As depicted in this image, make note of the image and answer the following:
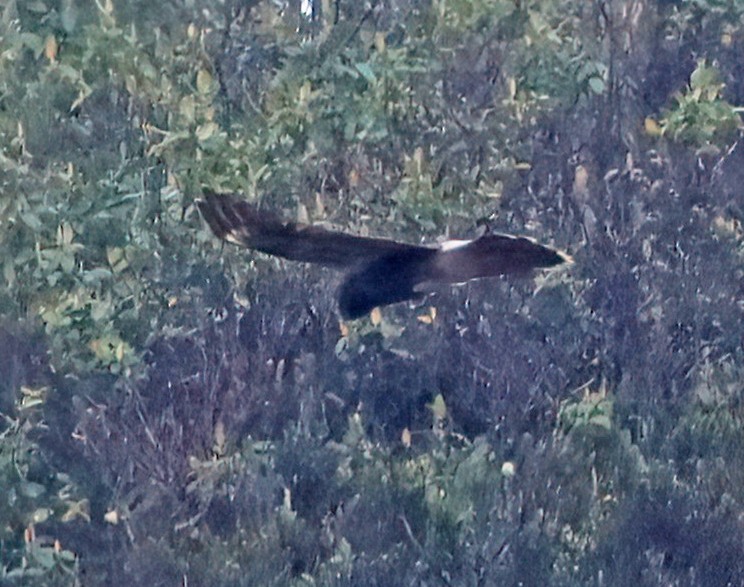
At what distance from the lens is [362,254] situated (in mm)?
4684

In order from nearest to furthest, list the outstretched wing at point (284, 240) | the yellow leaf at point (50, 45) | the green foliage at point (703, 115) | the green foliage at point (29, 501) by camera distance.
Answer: the green foliage at point (29, 501) → the yellow leaf at point (50, 45) → the outstretched wing at point (284, 240) → the green foliage at point (703, 115)

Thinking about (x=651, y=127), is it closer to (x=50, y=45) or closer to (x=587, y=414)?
(x=587, y=414)

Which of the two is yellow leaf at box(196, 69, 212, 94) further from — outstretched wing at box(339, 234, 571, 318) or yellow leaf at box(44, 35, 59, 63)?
outstretched wing at box(339, 234, 571, 318)

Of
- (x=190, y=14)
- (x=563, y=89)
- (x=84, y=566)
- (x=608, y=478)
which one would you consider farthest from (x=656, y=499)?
(x=190, y=14)

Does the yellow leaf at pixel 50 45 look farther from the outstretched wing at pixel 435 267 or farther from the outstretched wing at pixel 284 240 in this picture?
the outstretched wing at pixel 435 267

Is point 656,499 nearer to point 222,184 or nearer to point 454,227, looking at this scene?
point 454,227

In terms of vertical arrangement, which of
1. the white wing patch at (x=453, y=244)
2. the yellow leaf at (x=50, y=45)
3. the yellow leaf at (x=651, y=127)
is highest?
the yellow leaf at (x=50, y=45)

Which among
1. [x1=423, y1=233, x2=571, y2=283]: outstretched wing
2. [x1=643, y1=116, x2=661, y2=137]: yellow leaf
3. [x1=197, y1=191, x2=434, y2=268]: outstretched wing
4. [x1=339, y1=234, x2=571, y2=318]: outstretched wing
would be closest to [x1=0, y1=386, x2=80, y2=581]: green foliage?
[x1=197, y1=191, x2=434, y2=268]: outstretched wing

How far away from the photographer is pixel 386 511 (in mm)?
4387

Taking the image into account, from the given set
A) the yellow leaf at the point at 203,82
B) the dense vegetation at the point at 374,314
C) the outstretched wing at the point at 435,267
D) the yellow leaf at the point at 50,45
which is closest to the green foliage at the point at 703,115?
→ the dense vegetation at the point at 374,314

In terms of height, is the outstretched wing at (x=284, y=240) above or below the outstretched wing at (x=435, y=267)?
above

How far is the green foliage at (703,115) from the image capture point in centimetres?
490

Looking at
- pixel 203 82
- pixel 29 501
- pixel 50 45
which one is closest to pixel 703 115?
pixel 203 82

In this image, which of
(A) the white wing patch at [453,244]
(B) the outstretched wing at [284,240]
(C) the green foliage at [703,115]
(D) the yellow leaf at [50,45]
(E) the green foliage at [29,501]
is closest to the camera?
(E) the green foliage at [29,501]
